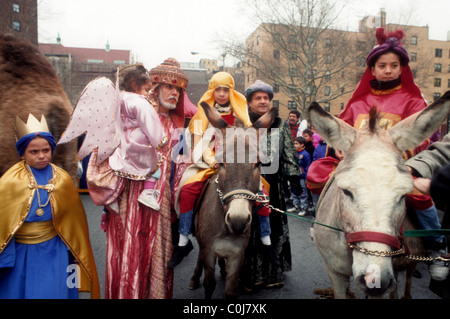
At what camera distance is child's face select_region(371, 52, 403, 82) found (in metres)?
2.70

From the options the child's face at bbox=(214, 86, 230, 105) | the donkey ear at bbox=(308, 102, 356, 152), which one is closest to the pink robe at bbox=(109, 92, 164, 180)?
A: the child's face at bbox=(214, 86, 230, 105)

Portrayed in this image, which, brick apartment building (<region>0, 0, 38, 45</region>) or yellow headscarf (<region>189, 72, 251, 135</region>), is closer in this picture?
yellow headscarf (<region>189, 72, 251, 135</region>)

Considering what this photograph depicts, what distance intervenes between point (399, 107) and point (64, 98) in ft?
12.4

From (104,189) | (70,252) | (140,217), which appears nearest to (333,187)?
(140,217)

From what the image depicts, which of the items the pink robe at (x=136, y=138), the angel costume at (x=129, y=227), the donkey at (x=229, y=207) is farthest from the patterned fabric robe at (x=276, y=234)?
the pink robe at (x=136, y=138)

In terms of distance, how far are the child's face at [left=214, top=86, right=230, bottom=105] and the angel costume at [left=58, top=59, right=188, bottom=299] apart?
36.1 inches

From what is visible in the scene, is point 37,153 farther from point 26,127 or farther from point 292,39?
point 292,39

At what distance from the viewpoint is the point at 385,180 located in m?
1.65

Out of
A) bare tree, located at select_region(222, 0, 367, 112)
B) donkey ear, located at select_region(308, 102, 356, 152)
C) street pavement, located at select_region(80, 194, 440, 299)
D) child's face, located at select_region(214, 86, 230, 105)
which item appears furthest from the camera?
bare tree, located at select_region(222, 0, 367, 112)

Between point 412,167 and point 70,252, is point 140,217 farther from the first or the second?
point 412,167

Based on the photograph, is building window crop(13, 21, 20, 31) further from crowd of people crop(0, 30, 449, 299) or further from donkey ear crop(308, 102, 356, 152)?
donkey ear crop(308, 102, 356, 152)

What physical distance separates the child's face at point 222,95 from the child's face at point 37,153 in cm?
193

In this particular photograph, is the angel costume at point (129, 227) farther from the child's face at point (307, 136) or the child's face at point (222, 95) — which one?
the child's face at point (307, 136)
